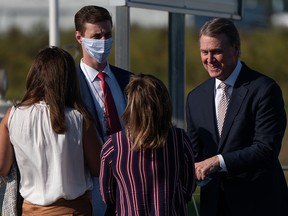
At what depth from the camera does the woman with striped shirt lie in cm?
385

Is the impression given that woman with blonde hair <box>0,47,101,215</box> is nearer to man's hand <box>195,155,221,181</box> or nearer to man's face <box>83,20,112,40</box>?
man's hand <box>195,155,221,181</box>

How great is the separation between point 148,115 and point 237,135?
686 mm

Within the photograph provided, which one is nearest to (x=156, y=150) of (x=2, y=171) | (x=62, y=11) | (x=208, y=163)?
(x=208, y=163)

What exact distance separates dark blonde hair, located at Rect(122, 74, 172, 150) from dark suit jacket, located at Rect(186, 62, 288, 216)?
55cm

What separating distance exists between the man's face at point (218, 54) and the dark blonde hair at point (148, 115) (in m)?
0.55

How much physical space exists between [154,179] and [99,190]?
0.61 meters

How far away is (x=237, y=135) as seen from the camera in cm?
436

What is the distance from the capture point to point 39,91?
4.08 m

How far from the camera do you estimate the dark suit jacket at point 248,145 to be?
430cm

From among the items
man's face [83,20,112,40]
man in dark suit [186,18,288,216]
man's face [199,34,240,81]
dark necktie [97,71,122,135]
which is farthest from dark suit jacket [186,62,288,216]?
man's face [83,20,112,40]

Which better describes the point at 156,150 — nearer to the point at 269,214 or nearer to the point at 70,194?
the point at 70,194

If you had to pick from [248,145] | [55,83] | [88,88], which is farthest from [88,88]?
[248,145]

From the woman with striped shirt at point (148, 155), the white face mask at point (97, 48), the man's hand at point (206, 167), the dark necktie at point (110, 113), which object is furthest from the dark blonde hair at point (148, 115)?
the white face mask at point (97, 48)

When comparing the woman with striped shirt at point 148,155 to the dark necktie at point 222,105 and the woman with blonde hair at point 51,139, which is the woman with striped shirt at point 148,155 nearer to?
the woman with blonde hair at point 51,139
